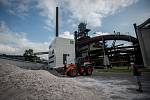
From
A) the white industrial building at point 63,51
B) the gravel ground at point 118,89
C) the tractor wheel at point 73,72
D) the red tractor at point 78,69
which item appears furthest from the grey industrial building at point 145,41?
the white industrial building at point 63,51

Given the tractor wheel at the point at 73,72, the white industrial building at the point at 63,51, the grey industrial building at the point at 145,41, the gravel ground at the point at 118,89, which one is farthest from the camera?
the white industrial building at the point at 63,51

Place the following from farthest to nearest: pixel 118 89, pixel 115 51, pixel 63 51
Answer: pixel 63 51, pixel 115 51, pixel 118 89

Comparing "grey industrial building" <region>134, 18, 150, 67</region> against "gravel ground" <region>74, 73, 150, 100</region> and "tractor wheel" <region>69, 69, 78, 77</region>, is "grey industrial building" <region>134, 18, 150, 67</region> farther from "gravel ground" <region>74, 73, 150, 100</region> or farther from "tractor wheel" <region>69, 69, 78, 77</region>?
"tractor wheel" <region>69, 69, 78, 77</region>

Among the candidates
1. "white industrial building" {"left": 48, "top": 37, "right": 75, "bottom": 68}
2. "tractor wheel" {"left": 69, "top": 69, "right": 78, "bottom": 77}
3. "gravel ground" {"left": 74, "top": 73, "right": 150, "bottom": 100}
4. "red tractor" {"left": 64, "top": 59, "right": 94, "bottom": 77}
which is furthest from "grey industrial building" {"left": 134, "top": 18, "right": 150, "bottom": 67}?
"white industrial building" {"left": 48, "top": 37, "right": 75, "bottom": 68}

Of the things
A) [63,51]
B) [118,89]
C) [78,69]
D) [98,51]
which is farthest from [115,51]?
[118,89]

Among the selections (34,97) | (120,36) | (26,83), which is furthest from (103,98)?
(120,36)

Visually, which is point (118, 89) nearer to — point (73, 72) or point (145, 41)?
point (73, 72)

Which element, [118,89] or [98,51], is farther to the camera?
[98,51]

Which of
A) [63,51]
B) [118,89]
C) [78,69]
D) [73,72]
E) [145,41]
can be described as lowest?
[118,89]

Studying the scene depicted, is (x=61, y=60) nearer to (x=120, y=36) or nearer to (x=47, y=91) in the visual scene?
(x=120, y=36)

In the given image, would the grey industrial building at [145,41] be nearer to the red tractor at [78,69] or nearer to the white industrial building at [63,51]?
the red tractor at [78,69]

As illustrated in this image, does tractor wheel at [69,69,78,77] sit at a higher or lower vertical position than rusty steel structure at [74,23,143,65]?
lower

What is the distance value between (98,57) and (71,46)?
9.52 metres

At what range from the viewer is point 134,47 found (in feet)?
98.5
